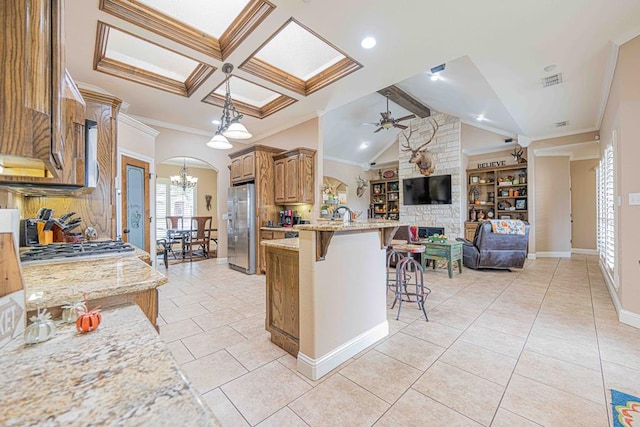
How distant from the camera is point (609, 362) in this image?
80.4 inches

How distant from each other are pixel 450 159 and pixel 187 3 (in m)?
6.97

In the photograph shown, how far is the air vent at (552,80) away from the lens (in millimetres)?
3656

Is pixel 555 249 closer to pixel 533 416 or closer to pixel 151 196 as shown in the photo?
pixel 533 416

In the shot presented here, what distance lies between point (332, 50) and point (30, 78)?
142 inches

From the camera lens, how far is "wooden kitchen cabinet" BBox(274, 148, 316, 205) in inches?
197

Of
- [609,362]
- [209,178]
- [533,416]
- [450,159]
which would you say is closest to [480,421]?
[533,416]

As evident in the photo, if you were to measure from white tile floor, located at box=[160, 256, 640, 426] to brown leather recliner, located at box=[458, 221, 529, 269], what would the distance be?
138cm

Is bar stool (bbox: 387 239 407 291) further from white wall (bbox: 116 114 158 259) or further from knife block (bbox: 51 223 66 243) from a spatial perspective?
white wall (bbox: 116 114 158 259)

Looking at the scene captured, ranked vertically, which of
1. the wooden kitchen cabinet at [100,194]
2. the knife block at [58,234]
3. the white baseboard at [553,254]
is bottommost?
the white baseboard at [553,254]

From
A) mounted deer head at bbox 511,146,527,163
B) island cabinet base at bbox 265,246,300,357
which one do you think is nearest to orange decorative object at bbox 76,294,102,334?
island cabinet base at bbox 265,246,300,357

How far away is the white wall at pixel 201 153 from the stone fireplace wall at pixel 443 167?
17.6 ft

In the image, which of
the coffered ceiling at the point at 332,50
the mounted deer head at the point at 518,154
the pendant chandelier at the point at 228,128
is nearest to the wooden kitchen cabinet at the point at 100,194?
the coffered ceiling at the point at 332,50

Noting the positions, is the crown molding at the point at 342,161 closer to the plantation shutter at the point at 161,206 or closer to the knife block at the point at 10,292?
the plantation shutter at the point at 161,206

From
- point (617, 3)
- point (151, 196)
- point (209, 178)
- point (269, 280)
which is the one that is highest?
point (617, 3)
